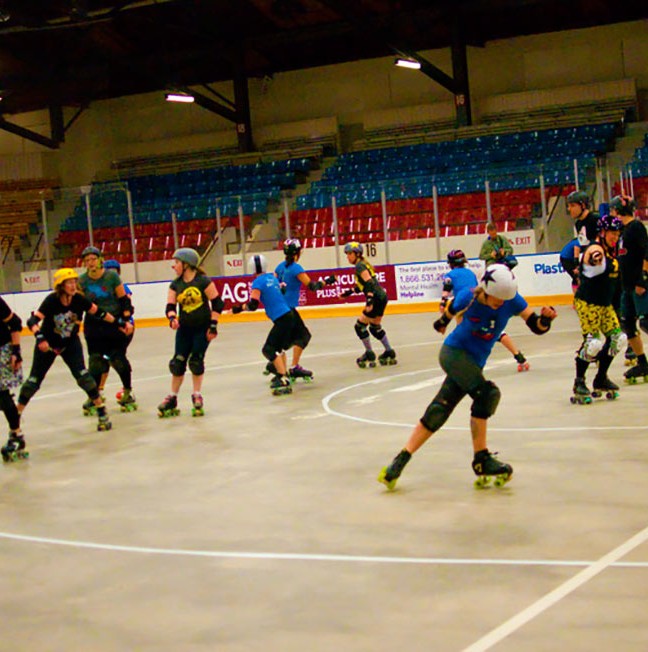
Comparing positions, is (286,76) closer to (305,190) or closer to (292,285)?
(305,190)

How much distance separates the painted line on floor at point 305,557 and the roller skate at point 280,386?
5.32 meters

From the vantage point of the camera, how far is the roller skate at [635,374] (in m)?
10.2

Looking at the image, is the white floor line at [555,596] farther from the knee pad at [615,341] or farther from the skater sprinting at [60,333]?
the skater sprinting at [60,333]

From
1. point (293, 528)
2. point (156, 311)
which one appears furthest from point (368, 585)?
point (156, 311)

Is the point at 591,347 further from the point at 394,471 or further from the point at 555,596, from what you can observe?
the point at 555,596

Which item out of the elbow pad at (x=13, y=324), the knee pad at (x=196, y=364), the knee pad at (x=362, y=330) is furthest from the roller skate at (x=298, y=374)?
the elbow pad at (x=13, y=324)

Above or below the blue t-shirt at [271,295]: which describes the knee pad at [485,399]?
below

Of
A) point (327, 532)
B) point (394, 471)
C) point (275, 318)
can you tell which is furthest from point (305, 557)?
point (275, 318)

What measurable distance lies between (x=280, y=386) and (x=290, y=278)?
1.82 meters

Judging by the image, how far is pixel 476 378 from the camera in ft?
21.9

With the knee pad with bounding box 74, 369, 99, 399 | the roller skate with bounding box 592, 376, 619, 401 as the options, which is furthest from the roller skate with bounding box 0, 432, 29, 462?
the roller skate with bounding box 592, 376, 619, 401

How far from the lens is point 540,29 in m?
30.1

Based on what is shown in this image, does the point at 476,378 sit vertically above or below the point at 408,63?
below

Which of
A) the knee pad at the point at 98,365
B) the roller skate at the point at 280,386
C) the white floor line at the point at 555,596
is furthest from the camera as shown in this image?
the roller skate at the point at 280,386
